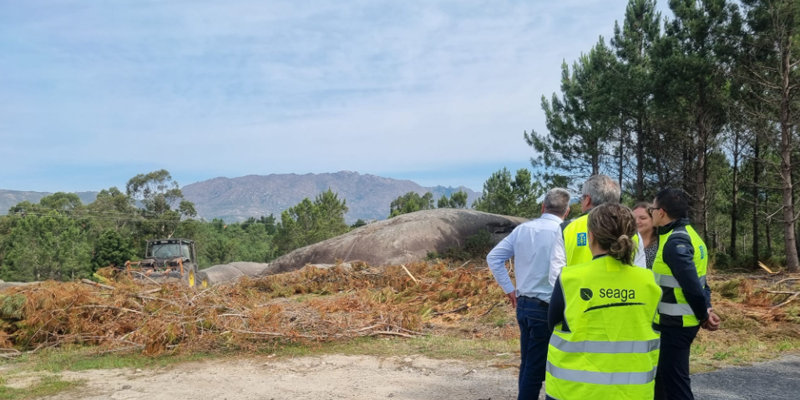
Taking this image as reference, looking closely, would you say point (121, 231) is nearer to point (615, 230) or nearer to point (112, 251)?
point (112, 251)

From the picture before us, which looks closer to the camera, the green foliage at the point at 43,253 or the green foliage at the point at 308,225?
the green foliage at the point at 43,253

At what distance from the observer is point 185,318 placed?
8633mm

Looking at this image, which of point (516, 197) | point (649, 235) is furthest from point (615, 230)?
point (516, 197)

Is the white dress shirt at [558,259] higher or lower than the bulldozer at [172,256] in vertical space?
higher

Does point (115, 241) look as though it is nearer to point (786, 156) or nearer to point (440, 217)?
point (440, 217)

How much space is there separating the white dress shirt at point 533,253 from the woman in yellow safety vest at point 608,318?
1202mm

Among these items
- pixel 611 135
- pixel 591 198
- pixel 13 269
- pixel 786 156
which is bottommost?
pixel 13 269

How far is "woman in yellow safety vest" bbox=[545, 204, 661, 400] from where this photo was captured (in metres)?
2.65

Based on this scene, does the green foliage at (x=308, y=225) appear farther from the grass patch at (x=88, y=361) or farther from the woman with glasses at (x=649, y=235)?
the woman with glasses at (x=649, y=235)

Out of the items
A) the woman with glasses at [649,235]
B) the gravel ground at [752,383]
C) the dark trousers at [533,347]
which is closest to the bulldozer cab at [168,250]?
the gravel ground at [752,383]

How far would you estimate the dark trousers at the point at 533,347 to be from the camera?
3787 millimetres

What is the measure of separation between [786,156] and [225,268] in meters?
24.0

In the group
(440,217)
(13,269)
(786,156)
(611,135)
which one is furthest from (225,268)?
(13,269)

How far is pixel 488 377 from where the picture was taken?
639 centimetres
